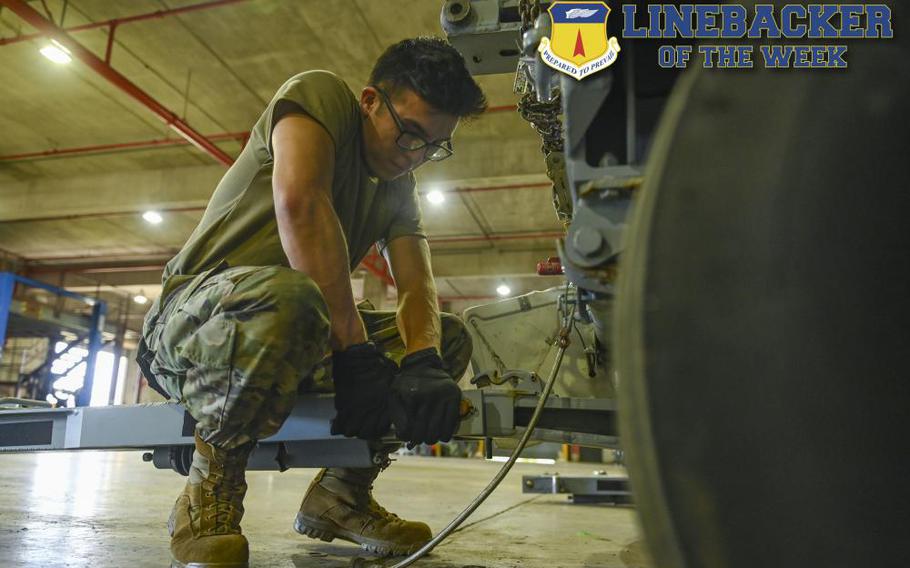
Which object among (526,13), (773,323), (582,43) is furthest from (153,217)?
(773,323)

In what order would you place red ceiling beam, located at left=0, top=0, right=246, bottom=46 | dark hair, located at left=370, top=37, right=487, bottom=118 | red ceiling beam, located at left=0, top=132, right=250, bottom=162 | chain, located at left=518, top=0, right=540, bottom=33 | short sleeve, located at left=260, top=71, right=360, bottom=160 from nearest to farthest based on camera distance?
chain, located at left=518, top=0, right=540, bottom=33, short sleeve, located at left=260, top=71, right=360, bottom=160, dark hair, located at left=370, top=37, right=487, bottom=118, red ceiling beam, located at left=0, top=0, right=246, bottom=46, red ceiling beam, located at left=0, top=132, right=250, bottom=162

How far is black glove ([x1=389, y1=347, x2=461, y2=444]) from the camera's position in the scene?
109cm

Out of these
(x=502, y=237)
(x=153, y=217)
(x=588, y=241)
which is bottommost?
(x=588, y=241)

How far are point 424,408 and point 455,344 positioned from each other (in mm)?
623

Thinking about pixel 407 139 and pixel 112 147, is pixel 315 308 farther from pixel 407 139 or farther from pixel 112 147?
pixel 112 147

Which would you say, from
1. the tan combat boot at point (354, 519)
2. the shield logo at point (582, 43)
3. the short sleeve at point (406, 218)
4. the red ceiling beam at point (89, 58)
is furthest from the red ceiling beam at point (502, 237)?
the shield logo at point (582, 43)

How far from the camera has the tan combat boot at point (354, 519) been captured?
1444 millimetres

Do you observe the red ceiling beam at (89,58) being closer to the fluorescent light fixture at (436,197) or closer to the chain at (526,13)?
the fluorescent light fixture at (436,197)

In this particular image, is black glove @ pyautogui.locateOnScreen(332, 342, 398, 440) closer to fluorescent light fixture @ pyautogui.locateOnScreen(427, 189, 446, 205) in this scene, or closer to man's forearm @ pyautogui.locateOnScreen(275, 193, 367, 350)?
man's forearm @ pyautogui.locateOnScreen(275, 193, 367, 350)

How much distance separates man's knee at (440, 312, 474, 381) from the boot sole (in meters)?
0.45

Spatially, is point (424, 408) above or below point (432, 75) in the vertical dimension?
below

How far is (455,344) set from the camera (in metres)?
1.71

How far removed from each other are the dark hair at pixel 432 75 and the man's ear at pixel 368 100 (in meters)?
0.03

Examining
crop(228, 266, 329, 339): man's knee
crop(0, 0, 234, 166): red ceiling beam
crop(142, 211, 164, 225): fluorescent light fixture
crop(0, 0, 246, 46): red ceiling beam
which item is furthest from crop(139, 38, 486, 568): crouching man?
crop(142, 211, 164, 225): fluorescent light fixture
